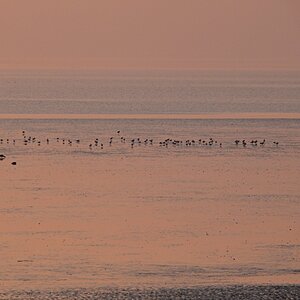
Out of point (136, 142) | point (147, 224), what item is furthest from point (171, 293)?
point (136, 142)

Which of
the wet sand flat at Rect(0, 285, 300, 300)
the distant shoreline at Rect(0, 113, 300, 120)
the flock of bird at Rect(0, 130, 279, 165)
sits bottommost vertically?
the wet sand flat at Rect(0, 285, 300, 300)

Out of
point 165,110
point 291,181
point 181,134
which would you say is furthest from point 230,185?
point 165,110

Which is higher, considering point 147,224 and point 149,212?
point 149,212

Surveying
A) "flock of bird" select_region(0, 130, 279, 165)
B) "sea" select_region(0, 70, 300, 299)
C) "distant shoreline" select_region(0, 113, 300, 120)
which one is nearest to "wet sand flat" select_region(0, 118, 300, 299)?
"sea" select_region(0, 70, 300, 299)

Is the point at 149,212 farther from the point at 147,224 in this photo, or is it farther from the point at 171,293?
the point at 171,293

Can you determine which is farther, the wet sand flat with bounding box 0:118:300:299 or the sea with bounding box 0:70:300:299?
the wet sand flat with bounding box 0:118:300:299

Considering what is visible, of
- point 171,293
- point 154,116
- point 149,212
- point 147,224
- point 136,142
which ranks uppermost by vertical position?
point 154,116

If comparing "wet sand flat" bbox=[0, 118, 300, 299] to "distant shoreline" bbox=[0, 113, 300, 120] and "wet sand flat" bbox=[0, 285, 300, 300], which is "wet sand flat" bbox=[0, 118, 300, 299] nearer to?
"wet sand flat" bbox=[0, 285, 300, 300]

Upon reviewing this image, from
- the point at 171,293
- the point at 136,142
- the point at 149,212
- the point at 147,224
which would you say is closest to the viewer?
the point at 171,293

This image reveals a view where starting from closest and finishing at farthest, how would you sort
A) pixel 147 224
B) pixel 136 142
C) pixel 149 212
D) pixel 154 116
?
pixel 147 224, pixel 149 212, pixel 136 142, pixel 154 116

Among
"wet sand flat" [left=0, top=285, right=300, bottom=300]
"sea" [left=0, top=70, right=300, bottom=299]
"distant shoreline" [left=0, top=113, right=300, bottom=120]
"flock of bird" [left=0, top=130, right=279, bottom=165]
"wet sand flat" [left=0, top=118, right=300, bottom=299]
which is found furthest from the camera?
"distant shoreline" [left=0, top=113, right=300, bottom=120]

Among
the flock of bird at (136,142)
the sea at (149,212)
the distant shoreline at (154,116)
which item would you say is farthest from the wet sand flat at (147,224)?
the distant shoreline at (154,116)

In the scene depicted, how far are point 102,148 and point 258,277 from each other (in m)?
41.0

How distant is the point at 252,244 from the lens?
159 ft
